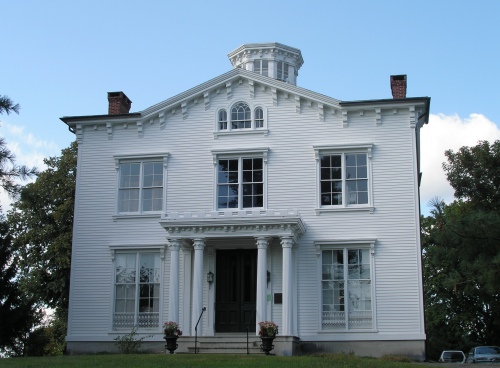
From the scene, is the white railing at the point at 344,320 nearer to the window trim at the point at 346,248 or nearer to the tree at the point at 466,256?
the window trim at the point at 346,248

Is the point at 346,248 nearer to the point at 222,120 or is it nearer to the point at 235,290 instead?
the point at 235,290

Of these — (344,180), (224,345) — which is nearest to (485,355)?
(344,180)

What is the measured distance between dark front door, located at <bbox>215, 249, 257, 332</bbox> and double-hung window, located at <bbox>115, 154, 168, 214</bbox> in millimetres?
3237

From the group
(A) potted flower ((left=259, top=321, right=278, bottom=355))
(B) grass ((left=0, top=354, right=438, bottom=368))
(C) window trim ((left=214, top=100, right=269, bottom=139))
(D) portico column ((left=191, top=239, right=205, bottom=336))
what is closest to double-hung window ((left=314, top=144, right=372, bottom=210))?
(C) window trim ((left=214, top=100, right=269, bottom=139))

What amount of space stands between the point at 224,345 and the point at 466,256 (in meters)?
13.1

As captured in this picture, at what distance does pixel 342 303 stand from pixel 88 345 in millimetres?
9313

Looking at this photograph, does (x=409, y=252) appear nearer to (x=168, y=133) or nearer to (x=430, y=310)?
Result: (x=168, y=133)

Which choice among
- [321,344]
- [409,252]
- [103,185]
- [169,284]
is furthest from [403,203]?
[103,185]

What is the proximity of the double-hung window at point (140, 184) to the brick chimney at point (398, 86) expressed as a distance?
29.1ft

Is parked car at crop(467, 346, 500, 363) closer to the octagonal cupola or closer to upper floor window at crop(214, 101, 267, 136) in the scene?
the octagonal cupola

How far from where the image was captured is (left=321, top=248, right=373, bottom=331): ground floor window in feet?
77.1

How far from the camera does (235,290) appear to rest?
2478cm

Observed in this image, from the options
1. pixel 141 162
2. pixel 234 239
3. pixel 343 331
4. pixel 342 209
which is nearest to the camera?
pixel 343 331

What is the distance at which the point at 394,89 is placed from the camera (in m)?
25.6
